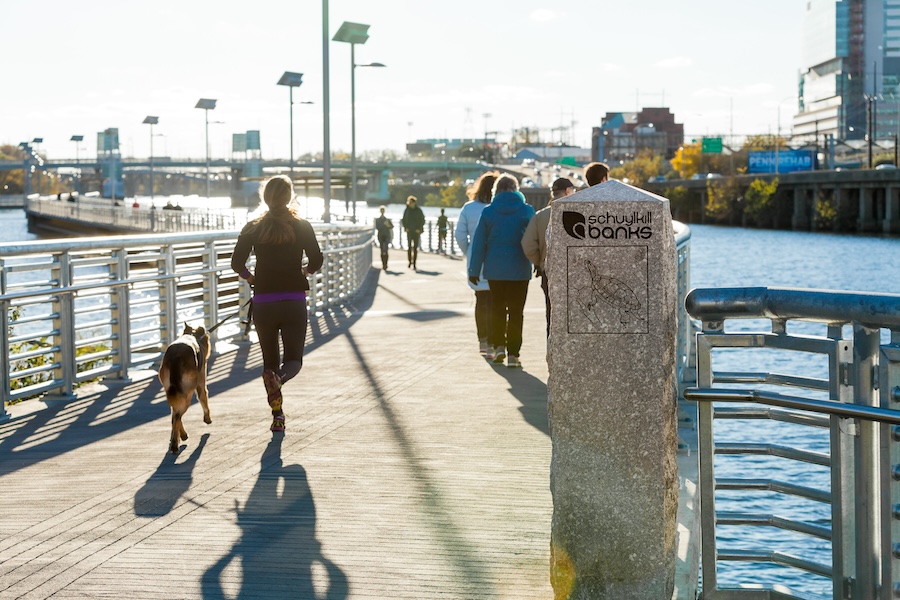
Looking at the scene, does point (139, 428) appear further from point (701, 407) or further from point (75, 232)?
point (75, 232)

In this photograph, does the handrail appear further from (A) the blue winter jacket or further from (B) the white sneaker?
(B) the white sneaker

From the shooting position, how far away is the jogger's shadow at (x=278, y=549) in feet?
17.1

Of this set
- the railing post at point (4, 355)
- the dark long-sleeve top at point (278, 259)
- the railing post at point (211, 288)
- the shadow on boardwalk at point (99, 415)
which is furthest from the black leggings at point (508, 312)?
the railing post at point (4, 355)

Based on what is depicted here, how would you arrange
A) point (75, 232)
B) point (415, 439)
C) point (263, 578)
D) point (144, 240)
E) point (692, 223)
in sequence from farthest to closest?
point (692, 223), point (75, 232), point (144, 240), point (415, 439), point (263, 578)

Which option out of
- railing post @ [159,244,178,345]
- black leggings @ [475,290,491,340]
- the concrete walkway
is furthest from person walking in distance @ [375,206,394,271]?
the concrete walkway

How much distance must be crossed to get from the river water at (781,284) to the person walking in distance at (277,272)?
10.2 feet

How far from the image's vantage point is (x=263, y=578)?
17.7ft

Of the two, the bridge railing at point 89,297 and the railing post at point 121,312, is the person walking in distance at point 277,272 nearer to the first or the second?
the bridge railing at point 89,297

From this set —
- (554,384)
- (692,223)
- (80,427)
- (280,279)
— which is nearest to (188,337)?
(280,279)

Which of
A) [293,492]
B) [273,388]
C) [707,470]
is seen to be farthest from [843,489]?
[273,388]

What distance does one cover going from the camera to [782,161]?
13912 centimetres

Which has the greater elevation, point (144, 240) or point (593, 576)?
point (144, 240)

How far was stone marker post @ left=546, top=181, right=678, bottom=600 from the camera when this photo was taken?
4434 millimetres

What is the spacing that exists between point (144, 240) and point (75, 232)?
79217 millimetres
